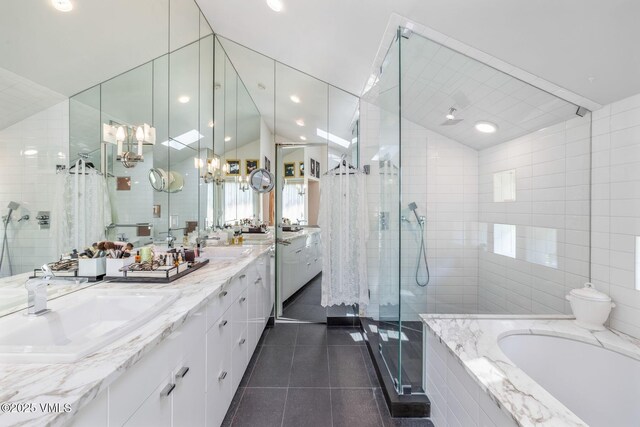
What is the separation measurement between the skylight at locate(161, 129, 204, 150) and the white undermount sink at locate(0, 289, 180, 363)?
123 cm

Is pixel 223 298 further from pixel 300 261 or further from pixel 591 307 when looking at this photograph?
pixel 591 307

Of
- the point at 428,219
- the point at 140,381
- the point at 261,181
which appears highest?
the point at 261,181

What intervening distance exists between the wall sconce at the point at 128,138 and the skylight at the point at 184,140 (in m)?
0.29

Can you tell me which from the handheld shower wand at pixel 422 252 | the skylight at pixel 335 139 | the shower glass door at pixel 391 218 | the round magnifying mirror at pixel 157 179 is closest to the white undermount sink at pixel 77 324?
the round magnifying mirror at pixel 157 179

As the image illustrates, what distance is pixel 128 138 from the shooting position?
158 centimetres

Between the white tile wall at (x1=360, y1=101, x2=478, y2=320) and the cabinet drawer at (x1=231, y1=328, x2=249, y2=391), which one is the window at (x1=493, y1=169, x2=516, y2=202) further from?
the cabinet drawer at (x1=231, y1=328, x2=249, y2=391)

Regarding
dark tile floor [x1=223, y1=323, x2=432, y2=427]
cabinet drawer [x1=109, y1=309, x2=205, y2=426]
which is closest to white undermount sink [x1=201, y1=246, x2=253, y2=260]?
dark tile floor [x1=223, y1=323, x2=432, y2=427]

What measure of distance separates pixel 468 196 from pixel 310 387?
222 cm

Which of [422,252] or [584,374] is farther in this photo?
[422,252]

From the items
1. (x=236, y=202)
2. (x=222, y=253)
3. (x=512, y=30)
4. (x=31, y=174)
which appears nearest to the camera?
(x=31, y=174)

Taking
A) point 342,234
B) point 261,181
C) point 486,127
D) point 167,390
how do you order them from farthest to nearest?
1. point 261,181
2. point 342,234
3. point 486,127
4. point 167,390

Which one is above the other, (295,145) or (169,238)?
(295,145)

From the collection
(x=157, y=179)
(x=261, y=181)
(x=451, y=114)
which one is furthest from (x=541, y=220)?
(x=157, y=179)

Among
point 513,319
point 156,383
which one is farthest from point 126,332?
point 513,319
